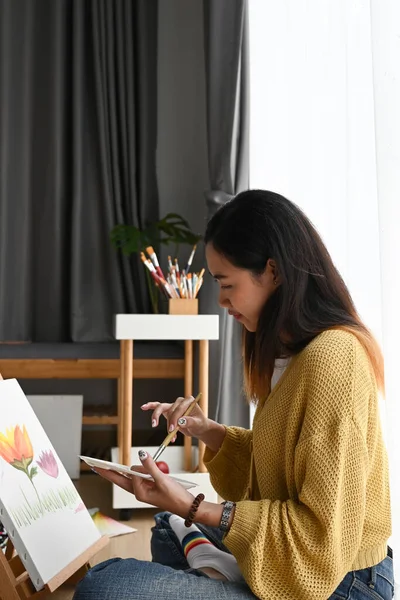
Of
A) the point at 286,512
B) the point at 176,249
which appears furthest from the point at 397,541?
the point at 176,249

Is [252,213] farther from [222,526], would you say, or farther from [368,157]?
[222,526]

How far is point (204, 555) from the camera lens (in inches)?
53.4

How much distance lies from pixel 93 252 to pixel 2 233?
18.0 inches

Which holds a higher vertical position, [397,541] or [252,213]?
[252,213]

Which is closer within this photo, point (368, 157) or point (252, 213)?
point (252, 213)

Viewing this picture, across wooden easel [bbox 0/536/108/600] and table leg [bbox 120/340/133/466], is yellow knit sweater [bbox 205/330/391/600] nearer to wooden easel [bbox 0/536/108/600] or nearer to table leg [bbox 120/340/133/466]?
wooden easel [bbox 0/536/108/600]

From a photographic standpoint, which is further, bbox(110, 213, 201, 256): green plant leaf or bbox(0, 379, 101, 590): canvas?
bbox(110, 213, 201, 256): green plant leaf

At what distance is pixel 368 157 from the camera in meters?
1.53

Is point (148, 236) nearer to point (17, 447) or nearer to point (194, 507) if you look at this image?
point (17, 447)

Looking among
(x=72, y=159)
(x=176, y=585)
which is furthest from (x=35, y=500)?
(x=72, y=159)

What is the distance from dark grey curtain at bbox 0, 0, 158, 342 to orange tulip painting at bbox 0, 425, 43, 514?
71.1 inches

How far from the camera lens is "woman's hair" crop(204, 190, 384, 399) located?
4.17 feet

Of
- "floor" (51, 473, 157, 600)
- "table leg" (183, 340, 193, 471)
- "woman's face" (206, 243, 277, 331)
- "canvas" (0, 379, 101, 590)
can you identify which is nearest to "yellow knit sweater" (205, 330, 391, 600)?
"woman's face" (206, 243, 277, 331)

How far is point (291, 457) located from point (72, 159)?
106 inches
